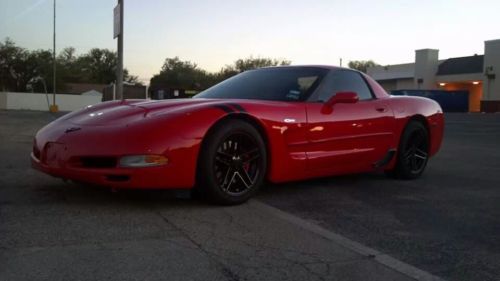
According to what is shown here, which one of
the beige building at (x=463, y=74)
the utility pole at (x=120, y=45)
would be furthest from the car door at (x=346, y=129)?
the beige building at (x=463, y=74)

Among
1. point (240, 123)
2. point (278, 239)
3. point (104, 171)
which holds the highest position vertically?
point (240, 123)

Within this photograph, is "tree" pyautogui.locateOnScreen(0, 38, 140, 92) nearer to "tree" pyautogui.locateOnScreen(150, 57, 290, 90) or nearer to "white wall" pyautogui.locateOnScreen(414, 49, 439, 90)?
"tree" pyautogui.locateOnScreen(150, 57, 290, 90)

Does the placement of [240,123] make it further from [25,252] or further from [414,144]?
[414,144]

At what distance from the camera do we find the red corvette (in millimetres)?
4438

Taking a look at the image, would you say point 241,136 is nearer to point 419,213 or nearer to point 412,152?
point 419,213

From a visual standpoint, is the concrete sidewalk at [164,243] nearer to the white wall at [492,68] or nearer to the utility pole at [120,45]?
the utility pole at [120,45]

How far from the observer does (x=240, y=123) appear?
192 inches

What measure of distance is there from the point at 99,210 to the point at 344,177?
3.24 metres

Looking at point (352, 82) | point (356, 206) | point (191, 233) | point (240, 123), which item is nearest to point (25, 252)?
point (191, 233)

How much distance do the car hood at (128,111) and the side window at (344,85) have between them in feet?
4.64

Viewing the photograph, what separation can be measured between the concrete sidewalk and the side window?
5.03ft

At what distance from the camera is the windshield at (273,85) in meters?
5.66

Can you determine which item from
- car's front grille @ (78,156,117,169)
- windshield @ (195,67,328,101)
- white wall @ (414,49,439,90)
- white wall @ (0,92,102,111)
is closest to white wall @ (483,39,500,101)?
white wall @ (414,49,439,90)

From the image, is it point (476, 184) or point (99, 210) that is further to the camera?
point (476, 184)
